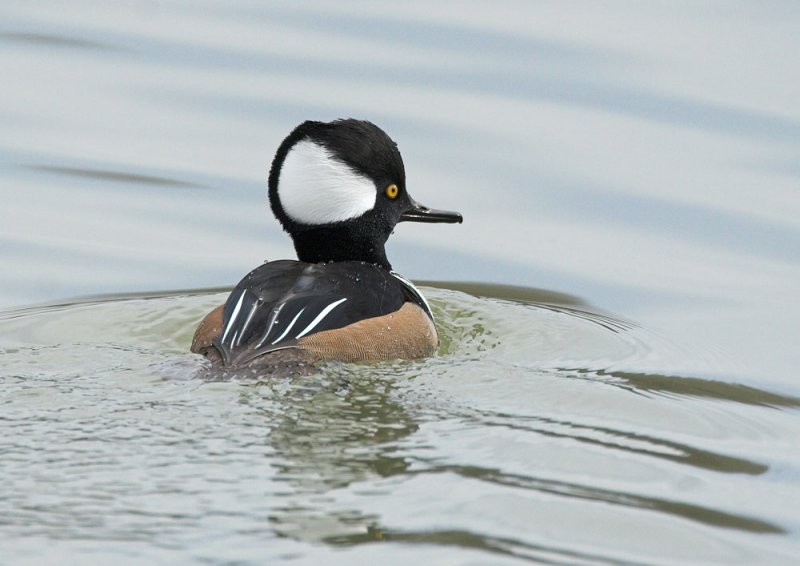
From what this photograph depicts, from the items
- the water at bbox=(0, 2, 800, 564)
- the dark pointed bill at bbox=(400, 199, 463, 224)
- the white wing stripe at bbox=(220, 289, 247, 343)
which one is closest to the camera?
the water at bbox=(0, 2, 800, 564)

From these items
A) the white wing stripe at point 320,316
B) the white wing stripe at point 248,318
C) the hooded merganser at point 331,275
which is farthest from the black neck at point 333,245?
the white wing stripe at point 248,318

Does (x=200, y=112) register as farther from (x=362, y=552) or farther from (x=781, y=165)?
(x=362, y=552)

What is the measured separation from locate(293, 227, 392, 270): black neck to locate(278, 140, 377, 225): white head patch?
0.10m

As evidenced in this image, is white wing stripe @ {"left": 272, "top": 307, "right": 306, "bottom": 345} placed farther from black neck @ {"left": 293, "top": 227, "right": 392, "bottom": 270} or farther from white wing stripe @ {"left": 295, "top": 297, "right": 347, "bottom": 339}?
black neck @ {"left": 293, "top": 227, "right": 392, "bottom": 270}

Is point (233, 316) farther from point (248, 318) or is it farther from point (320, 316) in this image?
point (320, 316)

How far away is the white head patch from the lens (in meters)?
8.05

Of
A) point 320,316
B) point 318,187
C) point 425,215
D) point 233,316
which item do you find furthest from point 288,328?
point 425,215

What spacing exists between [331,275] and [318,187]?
1.94ft

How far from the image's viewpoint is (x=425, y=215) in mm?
8938

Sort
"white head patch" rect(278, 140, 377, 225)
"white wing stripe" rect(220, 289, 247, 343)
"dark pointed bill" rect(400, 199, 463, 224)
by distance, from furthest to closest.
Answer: "dark pointed bill" rect(400, 199, 463, 224) → "white head patch" rect(278, 140, 377, 225) → "white wing stripe" rect(220, 289, 247, 343)

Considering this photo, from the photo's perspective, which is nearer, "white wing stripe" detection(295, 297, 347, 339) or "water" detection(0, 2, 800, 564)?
"water" detection(0, 2, 800, 564)

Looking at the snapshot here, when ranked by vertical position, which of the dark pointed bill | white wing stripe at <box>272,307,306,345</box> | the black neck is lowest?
white wing stripe at <box>272,307,306,345</box>

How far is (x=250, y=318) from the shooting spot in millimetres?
7391

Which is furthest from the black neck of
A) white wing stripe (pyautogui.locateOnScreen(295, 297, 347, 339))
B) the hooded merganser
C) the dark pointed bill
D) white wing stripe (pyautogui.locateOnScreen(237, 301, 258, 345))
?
white wing stripe (pyautogui.locateOnScreen(237, 301, 258, 345))
